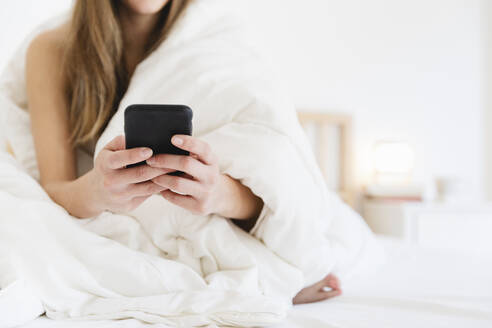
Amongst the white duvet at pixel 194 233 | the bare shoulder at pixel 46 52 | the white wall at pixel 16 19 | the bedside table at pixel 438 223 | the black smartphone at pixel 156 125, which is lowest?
the bedside table at pixel 438 223

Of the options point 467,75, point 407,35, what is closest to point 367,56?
point 407,35

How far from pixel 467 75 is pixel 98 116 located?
104 inches

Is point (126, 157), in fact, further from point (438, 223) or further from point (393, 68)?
point (393, 68)

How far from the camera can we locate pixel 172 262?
0.69 m

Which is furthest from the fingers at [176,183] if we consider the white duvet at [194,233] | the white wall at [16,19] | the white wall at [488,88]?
the white wall at [488,88]

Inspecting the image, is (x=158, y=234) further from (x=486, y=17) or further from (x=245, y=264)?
(x=486, y=17)

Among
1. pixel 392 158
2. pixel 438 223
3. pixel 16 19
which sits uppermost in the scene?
pixel 16 19

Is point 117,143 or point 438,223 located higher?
point 117,143

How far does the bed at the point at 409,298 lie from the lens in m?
0.64

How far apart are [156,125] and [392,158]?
2134 millimetres

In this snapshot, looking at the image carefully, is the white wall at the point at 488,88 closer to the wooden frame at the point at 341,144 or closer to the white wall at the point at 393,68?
the white wall at the point at 393,68

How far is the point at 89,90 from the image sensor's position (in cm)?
92

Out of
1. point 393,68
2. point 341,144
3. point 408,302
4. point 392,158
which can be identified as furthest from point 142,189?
point 393,68

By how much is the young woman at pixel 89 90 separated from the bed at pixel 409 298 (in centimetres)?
9
